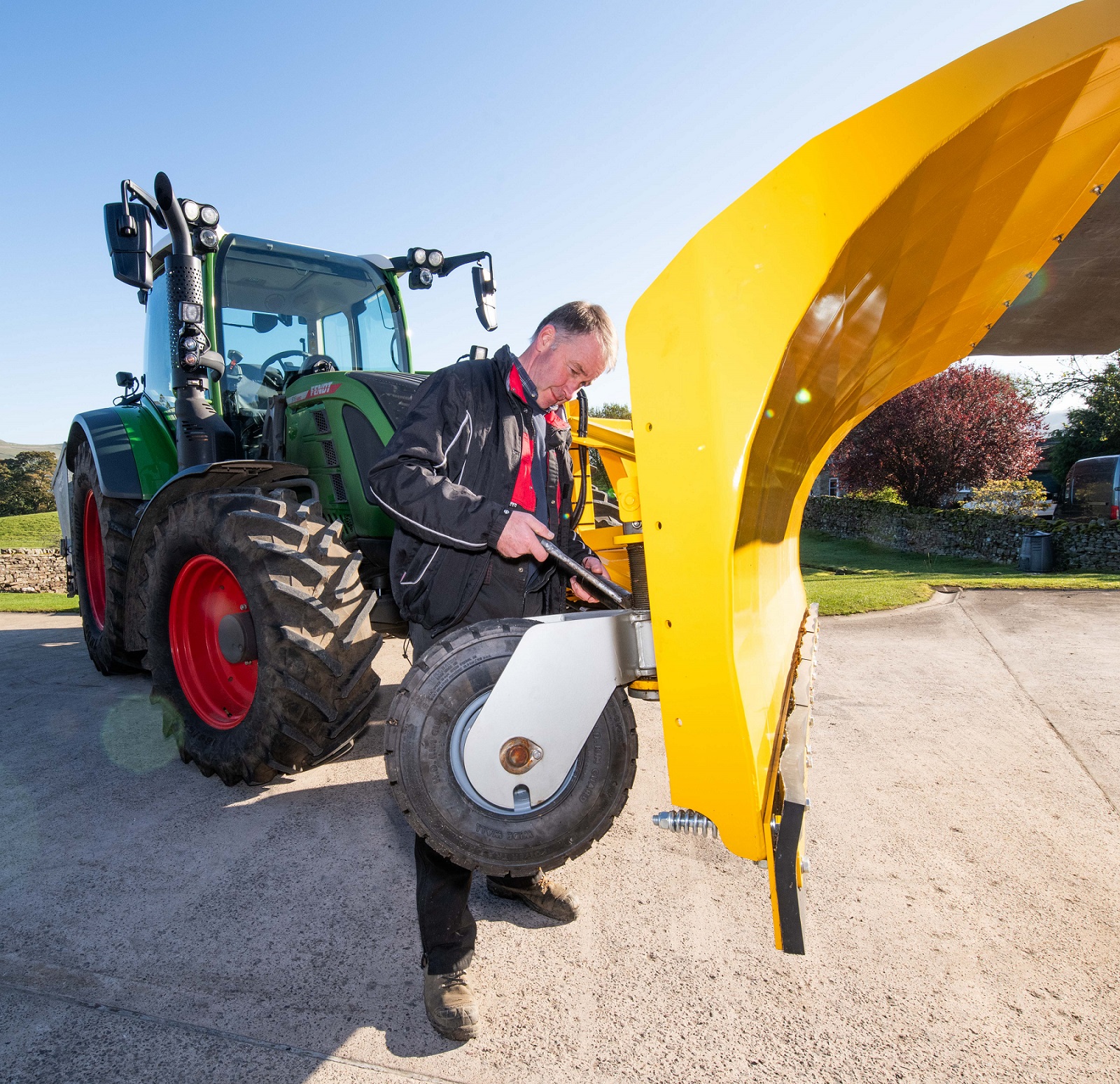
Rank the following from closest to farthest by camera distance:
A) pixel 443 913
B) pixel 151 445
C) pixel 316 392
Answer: pixel 443 913
pixel 316 392
pixel 151 445

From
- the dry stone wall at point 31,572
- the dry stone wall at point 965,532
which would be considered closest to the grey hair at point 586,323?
the dry stone wall at point 965,532

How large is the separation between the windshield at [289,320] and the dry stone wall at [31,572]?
1225cm

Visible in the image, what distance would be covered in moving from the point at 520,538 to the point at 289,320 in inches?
118

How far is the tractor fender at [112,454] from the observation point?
4152 millimetres

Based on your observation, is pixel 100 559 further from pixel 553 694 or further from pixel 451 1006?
pixel 553 694

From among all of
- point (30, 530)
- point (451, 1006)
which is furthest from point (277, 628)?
point (30, 530)

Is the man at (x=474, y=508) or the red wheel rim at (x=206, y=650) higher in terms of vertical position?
the man at (x=474, y=508)

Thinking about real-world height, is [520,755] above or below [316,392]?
below

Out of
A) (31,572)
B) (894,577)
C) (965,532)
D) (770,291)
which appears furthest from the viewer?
(31,572)

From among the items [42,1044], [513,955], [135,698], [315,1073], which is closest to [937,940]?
[513,955]

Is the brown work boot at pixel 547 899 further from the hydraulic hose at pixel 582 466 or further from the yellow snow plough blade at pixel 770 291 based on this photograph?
the hydraulic hose at pixel 582 466

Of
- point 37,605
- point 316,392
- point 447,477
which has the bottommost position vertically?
point 37,605

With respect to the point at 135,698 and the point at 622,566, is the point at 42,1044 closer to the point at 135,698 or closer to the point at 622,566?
the point at 622,566

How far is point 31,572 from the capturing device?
1422 centimetres
